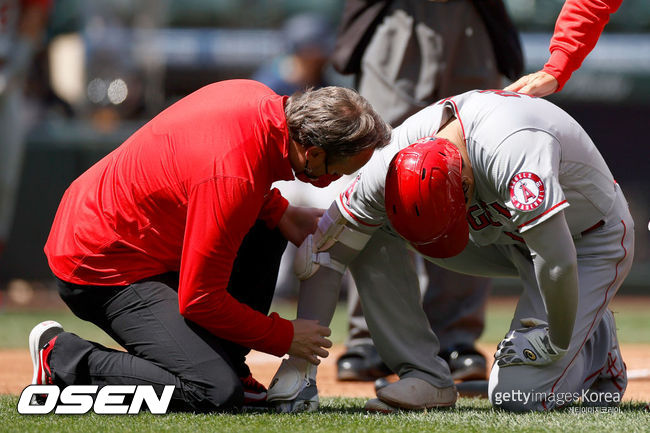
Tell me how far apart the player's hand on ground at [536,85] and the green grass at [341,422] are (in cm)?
116

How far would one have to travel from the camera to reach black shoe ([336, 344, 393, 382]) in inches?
167

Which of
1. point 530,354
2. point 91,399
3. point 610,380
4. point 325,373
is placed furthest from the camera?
point 325,373

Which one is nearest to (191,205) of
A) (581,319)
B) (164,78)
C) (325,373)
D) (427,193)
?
(427,193)

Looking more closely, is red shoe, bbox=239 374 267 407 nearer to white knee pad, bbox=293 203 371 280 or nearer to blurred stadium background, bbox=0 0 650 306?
white knee pad, bbox=293 203 371 280

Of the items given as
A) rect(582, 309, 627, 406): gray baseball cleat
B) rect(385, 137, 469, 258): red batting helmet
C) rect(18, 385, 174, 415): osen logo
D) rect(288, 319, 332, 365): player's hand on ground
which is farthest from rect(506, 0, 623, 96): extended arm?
rect(18, 385, 174, 415): osen logo

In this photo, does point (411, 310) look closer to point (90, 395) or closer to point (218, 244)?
point (218, 244)

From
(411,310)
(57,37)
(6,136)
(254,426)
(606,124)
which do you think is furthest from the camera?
(57,37)

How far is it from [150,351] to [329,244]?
2.30 feet

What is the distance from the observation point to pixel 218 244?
2.93 m

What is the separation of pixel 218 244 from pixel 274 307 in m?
5.12

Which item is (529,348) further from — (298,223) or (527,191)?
(298,223)

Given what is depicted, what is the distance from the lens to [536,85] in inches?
141

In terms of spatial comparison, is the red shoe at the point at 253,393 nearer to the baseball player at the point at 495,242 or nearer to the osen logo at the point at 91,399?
the baseball player at the point at 495,242

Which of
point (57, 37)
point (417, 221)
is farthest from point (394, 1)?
point (57, 37)
